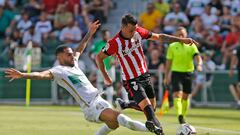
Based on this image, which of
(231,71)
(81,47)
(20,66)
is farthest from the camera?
(20,66)

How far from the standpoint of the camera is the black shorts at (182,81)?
61.8 feet

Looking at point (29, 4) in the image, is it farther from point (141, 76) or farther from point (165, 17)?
point (141, 76)

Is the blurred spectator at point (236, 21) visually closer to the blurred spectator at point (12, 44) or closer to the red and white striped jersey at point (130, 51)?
the blurred spectator at point (12, 44)

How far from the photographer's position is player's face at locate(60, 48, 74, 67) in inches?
525

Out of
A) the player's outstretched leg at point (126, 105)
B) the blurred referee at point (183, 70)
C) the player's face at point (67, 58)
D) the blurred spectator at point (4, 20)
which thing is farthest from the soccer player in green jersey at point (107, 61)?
the player's face at point (67, 58)

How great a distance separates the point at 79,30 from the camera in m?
31.0

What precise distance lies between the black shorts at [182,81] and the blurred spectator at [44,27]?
13.4 meters

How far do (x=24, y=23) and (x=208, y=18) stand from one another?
780 centimetres

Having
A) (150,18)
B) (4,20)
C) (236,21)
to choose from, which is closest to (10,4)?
(4,20)

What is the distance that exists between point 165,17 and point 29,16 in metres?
6.10

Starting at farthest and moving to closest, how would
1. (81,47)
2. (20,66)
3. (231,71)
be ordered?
(20,66) < (231,71) < (81,47)

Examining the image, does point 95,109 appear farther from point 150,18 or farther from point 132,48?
point 150,18

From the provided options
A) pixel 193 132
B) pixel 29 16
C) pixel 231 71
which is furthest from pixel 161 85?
pixel 193 132

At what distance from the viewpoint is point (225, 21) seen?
29375 millimetres
